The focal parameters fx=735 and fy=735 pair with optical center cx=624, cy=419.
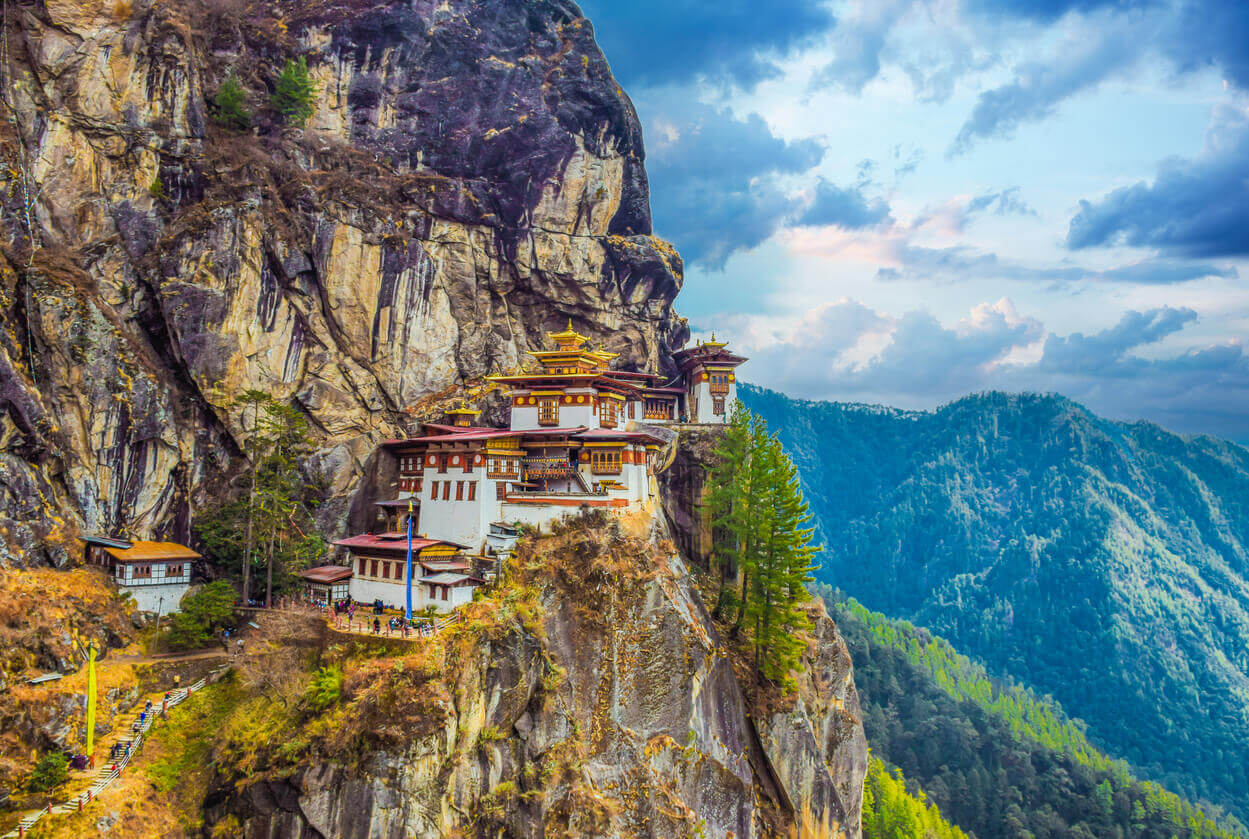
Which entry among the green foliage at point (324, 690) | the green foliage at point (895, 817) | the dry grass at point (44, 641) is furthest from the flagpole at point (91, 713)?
the green foliage at point (895, 817)

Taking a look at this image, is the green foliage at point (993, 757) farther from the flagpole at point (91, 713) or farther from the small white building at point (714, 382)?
the flagpole at point (91, 713)

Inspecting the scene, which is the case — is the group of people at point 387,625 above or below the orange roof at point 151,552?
below

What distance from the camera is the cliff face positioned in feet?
132

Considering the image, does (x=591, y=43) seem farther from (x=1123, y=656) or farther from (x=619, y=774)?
(x=1123, y=656)

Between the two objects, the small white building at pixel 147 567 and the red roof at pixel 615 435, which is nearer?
the small white building at pixel 147 567

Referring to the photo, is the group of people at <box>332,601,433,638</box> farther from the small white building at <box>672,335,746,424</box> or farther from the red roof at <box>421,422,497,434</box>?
the small white building at <box>672,335,746,424</box>

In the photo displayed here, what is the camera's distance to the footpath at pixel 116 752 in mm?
26422

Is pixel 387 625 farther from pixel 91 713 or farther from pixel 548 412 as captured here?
pixel 548 412

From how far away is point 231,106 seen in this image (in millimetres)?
51406

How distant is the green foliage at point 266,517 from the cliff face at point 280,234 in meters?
1.88

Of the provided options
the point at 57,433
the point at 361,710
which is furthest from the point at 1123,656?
the point at 57,433

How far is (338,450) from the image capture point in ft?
157

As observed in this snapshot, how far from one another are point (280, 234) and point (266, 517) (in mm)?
19323

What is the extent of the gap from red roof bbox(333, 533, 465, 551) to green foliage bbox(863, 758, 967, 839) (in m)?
51.0
